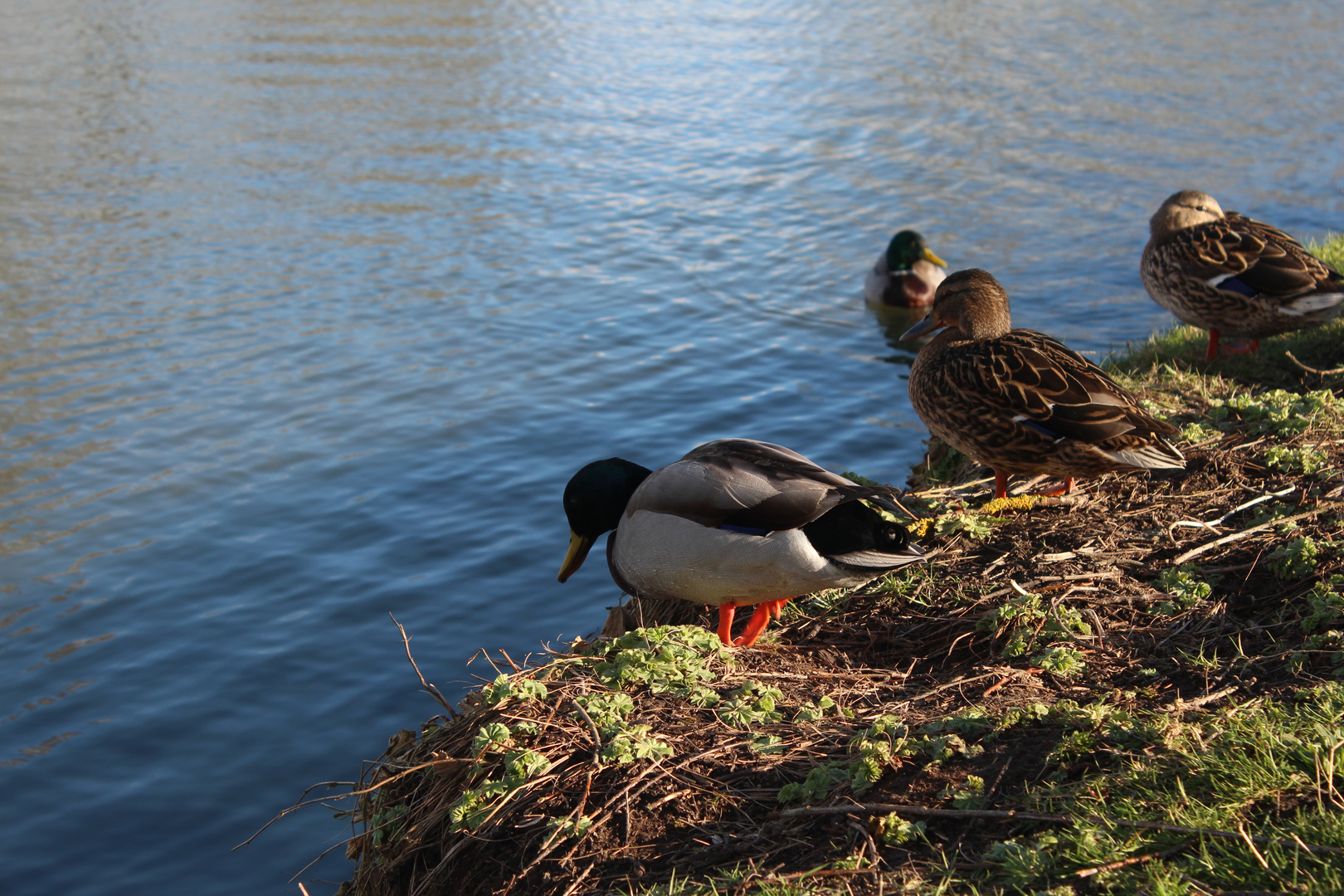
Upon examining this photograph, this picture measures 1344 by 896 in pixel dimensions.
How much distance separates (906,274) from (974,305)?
6007mm

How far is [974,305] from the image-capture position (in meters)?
5.11

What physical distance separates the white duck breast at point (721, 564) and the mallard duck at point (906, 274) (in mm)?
7390

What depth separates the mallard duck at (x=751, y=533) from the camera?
3744mm

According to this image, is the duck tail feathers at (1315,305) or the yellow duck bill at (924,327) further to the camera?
the duck tail feathers at (1315,305)

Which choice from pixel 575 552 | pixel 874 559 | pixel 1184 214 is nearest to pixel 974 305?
pixel 874 559

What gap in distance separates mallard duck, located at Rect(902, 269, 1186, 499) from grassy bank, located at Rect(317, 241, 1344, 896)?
0.88ft

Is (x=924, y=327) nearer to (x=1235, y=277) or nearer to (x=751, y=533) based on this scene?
(x=1235, y=277)

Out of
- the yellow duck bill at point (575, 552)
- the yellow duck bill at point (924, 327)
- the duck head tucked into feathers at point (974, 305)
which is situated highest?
the duck head tucked into feathers at point (974, 305)

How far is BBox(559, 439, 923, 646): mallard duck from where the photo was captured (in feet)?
12.3

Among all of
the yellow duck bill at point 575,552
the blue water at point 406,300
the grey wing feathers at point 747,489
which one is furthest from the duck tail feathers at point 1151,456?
the blue water at point 406,300

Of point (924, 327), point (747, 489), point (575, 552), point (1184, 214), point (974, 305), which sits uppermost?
point (1184, 214)

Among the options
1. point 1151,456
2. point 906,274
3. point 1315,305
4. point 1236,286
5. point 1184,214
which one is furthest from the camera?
point 906,274

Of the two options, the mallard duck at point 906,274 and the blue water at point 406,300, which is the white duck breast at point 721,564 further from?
the mallard duck at point 906,274

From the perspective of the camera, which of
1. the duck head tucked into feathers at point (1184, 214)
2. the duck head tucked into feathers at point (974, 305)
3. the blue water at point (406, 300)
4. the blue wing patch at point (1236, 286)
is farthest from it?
the duck head tucked into feathers at point (1184, 214)
